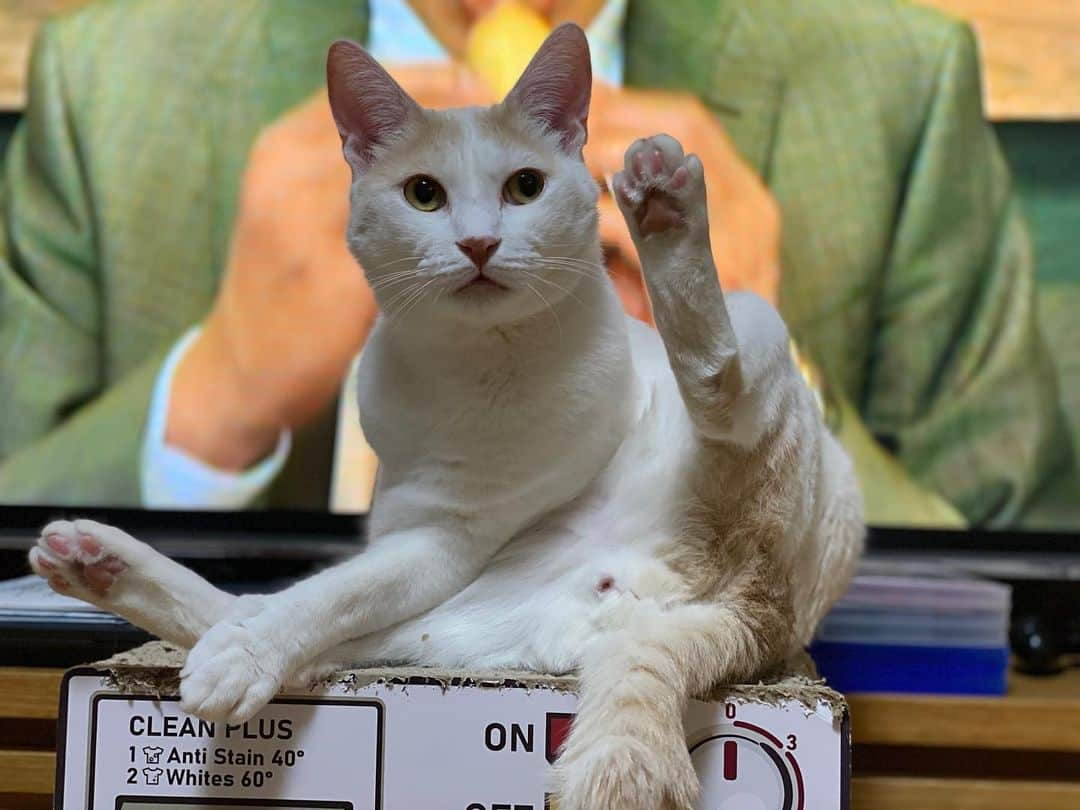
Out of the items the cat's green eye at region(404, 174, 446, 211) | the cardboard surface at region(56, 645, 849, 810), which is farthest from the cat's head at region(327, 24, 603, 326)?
the cardboard surface at region(56, 645, 849, 810)

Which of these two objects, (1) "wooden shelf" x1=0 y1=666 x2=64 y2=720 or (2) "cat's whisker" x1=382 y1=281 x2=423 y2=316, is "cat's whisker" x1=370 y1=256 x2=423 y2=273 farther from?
(1) "wooden shelf" x1=0 y1=666 x2=64 y2=720

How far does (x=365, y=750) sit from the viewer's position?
65 cm

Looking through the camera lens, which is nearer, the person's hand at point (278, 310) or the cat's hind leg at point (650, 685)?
the cat's hind leg at point (650, 685)

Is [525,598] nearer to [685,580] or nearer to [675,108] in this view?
[685,580]

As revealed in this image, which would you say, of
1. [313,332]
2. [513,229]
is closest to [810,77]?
[313,332]

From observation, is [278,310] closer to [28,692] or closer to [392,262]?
[28,692]

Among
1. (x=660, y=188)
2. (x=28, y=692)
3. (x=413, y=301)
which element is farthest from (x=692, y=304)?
(x=28, y=692)

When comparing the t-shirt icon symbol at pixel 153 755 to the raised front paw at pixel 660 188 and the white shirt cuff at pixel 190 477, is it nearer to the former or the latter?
the raised front paw at pixel 660 188

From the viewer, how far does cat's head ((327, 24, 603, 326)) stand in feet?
2.15

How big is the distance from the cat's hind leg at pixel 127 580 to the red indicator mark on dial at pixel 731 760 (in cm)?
35

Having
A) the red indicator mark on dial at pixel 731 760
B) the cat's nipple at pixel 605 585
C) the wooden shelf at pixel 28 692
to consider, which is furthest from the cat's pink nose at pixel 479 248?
the wooden shelf at pixel 28 692

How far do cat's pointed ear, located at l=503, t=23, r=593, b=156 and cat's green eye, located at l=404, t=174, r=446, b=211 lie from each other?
84mm

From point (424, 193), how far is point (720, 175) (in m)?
0.83

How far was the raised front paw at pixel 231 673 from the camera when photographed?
1.91 ft
